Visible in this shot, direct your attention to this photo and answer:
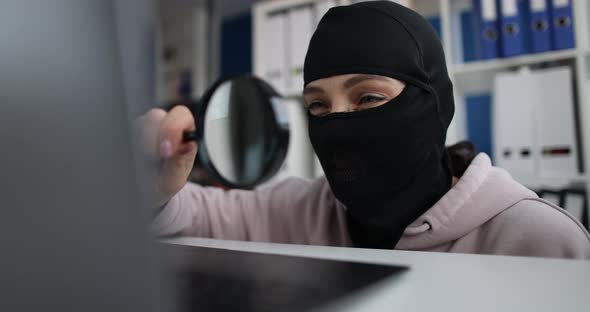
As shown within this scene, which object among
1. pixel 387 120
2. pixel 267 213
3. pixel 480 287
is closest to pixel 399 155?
pixel 387 120

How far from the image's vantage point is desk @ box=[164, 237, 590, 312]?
8.2 inches

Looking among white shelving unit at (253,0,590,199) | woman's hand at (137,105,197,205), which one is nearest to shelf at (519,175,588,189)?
white shelving unit at (253,0,590,199)

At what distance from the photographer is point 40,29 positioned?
0.11m

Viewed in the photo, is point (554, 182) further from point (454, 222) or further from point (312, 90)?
point (312, 90)

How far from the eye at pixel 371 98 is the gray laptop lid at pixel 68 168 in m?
0.24

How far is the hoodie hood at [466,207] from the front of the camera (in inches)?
13.2

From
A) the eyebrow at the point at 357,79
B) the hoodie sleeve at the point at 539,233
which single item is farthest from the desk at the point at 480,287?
the eyebrow at the point at 357,79

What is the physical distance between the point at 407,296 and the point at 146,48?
0.57 feet

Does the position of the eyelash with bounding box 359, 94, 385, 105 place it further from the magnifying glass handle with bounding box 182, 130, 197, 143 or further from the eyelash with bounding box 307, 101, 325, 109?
the magnifying glass handle with bounding box 182, 130, 197, 143

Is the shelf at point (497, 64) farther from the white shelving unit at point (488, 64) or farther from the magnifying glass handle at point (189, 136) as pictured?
the magnifying glass handle at point (189, 136)

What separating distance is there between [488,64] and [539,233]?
20 centimetres

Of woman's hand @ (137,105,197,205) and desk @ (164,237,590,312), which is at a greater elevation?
woman's hand @ (137,105,197,205)

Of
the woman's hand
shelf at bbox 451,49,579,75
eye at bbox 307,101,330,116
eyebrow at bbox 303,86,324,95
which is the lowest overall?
the woman's hand

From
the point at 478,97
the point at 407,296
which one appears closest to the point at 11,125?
the point at 407,296
